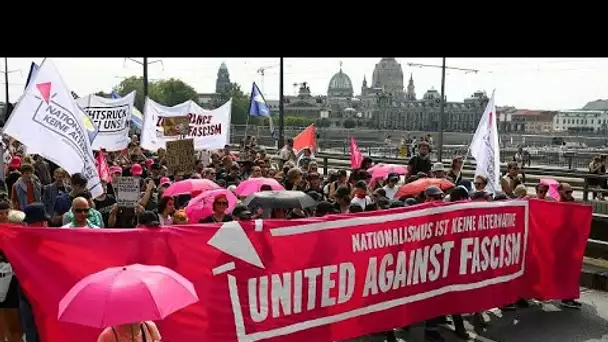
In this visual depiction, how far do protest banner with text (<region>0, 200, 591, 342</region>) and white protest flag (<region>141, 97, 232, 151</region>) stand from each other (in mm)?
8908

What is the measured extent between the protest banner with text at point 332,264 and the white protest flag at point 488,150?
4.99 feet

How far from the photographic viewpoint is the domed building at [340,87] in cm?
15676

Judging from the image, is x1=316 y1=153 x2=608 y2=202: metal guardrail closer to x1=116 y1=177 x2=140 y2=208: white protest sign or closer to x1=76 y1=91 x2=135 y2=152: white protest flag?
x1=76 y1=91 x2=135 y2=152: white protest flag

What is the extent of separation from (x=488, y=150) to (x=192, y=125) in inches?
299

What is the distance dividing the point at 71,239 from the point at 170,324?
2.90ft

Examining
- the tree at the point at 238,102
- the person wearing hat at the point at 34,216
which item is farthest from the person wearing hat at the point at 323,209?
the tree at the point at 238,102

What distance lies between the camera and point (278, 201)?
661 cm

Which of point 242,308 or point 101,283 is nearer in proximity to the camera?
point 101,283

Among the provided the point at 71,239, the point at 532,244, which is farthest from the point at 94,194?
the point at 532,244

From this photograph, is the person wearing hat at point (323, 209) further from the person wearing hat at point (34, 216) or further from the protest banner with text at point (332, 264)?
the person wearing hat at point (34, 216)

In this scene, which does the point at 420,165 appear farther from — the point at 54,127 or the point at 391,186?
the point at 54,127
